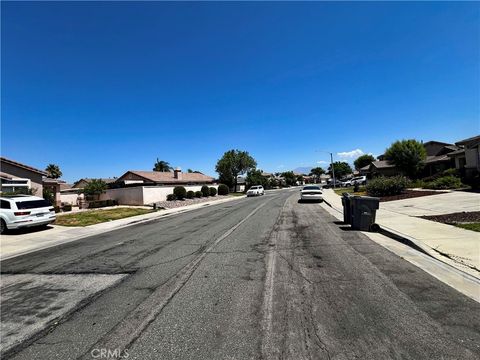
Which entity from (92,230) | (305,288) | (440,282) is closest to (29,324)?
(305,288)

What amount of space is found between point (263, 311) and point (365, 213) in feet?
25.8

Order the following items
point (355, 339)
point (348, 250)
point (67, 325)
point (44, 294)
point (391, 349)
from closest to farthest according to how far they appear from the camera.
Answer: point (391, 349)
point (355, 339)
point (67, 325)
point (44, 294)
point (348, 250)

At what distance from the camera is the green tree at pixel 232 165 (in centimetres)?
7156

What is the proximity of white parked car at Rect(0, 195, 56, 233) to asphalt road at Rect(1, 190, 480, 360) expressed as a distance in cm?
802

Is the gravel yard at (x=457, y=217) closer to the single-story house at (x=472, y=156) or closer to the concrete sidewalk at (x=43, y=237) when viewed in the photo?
the concrete sidewalk at (x=43, y=237)

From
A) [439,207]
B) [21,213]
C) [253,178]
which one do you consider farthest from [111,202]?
[253,178]

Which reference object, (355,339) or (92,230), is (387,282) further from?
(92,230)

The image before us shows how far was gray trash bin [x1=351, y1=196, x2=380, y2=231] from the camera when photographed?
10828 millimetres

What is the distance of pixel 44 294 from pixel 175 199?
32232 mm

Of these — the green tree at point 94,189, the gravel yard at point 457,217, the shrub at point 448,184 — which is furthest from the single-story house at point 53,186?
the shrub at point 448,184

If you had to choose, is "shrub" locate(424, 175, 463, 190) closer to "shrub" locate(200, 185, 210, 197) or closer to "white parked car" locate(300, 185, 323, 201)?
"white parked car" locate(300, 185, 323, 201)

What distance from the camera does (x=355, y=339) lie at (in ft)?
11.5

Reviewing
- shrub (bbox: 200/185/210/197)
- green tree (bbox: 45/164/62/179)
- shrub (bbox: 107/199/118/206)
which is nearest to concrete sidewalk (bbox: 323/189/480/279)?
shrub (bbox: 107/199/118/206)

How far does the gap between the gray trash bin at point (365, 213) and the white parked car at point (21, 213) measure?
14.8 meters
